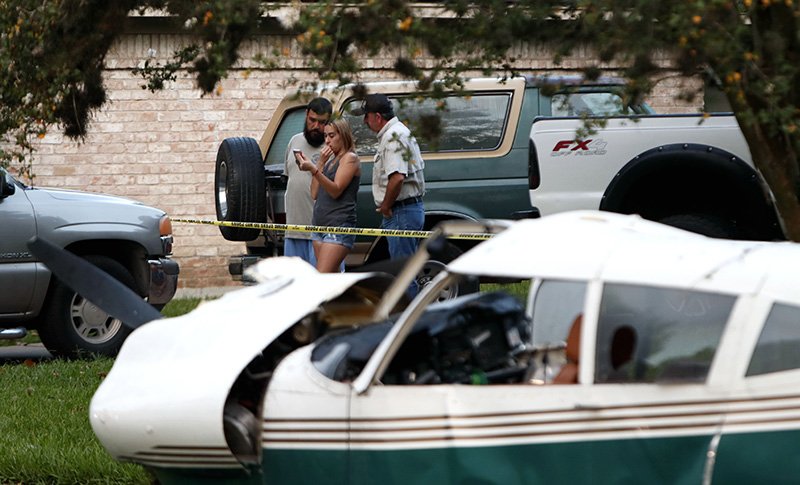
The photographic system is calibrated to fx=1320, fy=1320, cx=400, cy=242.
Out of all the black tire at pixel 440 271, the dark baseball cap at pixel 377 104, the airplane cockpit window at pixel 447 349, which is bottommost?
the black tire at pixel 440 271

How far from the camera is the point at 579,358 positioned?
14.0 ft

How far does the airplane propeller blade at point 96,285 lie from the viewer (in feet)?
18.1

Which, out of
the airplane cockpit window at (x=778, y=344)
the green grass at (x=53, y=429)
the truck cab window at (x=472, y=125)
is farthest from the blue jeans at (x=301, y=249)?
the airplane cockpit window at (x=778, y=344)

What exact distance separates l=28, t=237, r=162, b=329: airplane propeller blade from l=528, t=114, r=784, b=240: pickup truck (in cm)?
495

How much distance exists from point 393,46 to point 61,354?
18.5 ft

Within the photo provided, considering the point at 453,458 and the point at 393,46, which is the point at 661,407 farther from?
the point at 393,46

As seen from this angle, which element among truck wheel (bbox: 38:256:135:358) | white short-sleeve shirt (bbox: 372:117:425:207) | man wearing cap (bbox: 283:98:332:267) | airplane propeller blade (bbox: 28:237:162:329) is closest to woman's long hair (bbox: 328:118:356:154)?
white short-sleeve shirt (bbox: 372:117:425:207)

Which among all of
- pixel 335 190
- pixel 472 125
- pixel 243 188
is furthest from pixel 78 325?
pixel 472 125

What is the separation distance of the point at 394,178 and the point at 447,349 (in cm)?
526

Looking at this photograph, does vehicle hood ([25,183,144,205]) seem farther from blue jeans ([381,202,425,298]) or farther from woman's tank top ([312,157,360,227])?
blue jeans ([381,202,425,298])

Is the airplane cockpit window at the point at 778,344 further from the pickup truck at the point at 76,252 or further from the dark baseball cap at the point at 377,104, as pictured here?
the pickup truck at the point at 76,252

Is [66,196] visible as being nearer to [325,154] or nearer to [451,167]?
[325,154]

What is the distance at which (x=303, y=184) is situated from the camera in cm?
1079

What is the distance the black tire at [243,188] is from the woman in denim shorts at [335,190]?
1490mm
